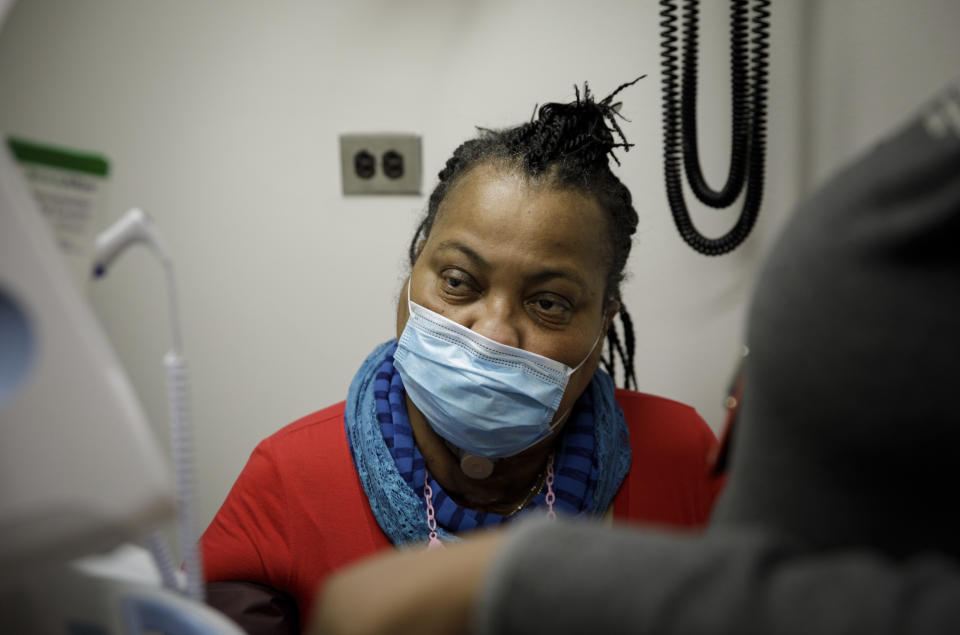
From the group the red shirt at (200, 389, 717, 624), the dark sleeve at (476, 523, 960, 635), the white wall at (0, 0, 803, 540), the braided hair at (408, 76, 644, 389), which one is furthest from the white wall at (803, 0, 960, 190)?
the dark sleeve at (476, 523, 960, 635)

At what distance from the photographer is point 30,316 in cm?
42

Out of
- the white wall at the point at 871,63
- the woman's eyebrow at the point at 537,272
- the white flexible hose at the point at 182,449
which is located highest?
the white wall at the point at 871,63

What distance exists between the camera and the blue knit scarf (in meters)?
0.99

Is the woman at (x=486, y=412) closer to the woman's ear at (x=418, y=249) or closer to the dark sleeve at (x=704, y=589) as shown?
the woman's ear at (x=418, y=249)

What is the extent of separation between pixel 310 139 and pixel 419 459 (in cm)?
76

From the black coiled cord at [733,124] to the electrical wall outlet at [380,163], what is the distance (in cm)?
54

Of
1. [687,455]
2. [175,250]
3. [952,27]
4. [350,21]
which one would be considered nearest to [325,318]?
[175,250]

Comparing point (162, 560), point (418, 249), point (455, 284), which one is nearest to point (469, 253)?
point (455, 284)

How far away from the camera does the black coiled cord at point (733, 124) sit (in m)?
1.20

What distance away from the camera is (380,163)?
1.38 metres

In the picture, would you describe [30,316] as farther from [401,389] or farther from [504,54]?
[504,54]

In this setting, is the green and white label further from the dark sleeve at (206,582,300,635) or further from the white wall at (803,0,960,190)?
the white wall at (803,0,960,190)

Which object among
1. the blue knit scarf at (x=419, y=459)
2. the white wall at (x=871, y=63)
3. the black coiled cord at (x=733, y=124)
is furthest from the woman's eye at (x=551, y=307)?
the white wall at (x=871, y=63)

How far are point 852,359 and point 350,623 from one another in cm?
32
